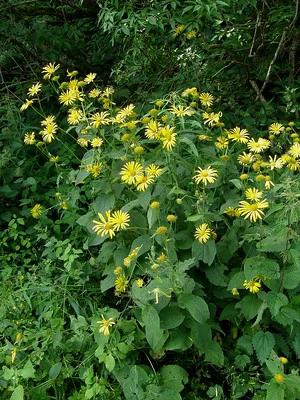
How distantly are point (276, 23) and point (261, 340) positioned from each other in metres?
2.30

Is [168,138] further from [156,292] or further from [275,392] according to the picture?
[275,392]

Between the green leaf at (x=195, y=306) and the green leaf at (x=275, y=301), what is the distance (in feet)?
0.76

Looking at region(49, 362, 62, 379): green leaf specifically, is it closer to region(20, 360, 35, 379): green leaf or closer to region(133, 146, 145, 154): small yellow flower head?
region(20, 360, 35, 379): green leaf

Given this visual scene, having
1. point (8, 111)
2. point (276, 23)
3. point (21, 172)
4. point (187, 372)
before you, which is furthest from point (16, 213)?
point (276, 23)

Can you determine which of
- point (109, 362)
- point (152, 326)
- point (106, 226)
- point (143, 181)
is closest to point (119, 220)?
point (106, 226)

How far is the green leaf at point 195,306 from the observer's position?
2.01 meters

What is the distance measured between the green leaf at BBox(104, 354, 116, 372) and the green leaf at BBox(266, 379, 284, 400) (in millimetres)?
587

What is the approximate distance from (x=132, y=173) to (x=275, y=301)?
0.72 metres

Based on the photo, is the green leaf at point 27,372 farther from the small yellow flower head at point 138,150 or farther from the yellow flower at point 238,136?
the yellow flower at point 238,136

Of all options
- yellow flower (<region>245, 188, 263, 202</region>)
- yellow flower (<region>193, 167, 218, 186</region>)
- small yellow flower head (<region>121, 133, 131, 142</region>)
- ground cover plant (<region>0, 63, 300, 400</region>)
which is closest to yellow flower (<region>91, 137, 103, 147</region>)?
ground cover plant (<region>0, 63, 300, 400</region>)

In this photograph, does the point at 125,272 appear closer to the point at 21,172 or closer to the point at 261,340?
the point at 261,340

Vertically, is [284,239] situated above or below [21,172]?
above

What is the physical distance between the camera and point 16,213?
3408 millimetres

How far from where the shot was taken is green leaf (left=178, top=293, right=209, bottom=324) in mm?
2008
